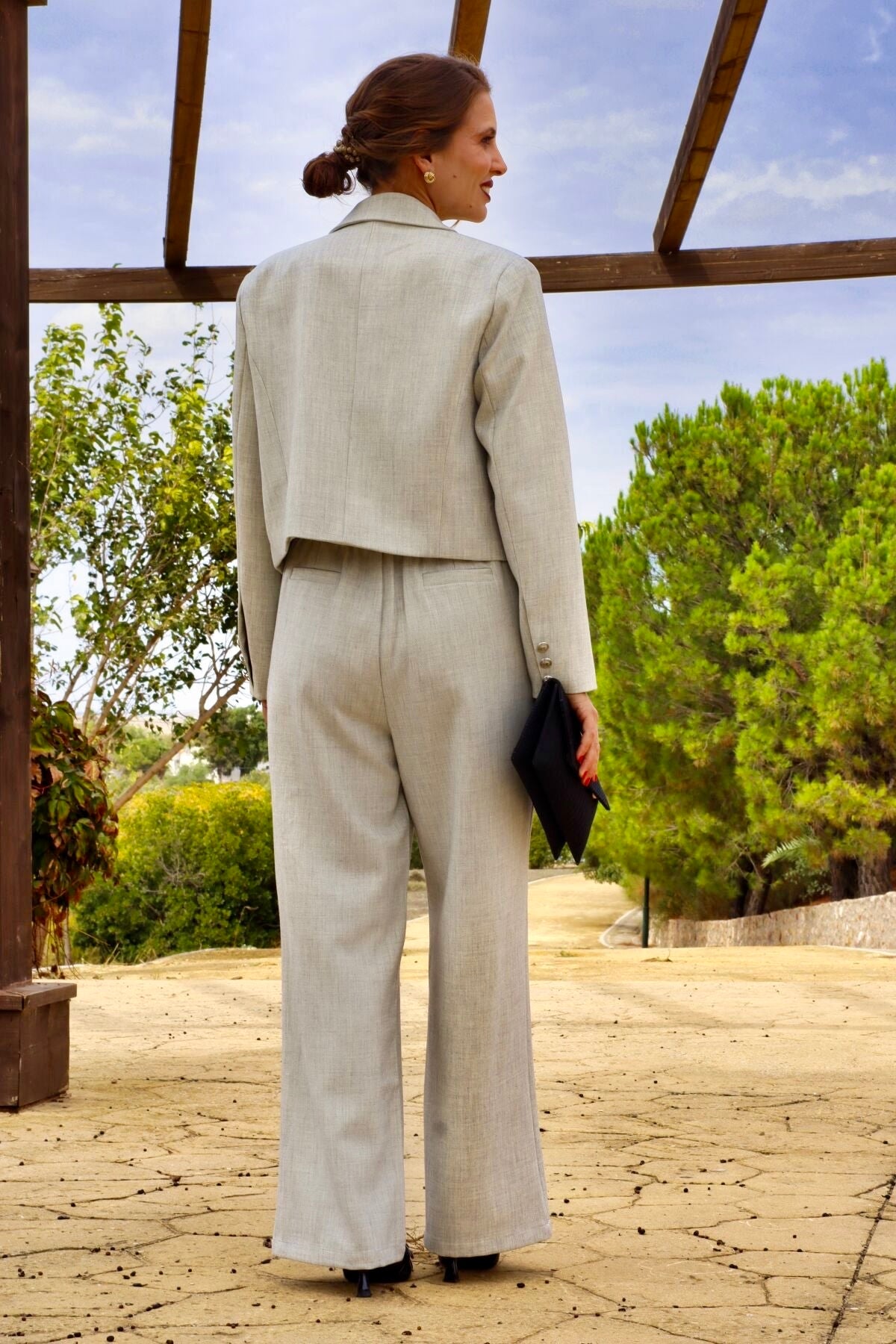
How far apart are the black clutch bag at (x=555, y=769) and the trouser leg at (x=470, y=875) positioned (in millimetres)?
62

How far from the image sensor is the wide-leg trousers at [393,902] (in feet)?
5.80

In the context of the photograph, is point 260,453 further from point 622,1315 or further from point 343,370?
point 622,1315

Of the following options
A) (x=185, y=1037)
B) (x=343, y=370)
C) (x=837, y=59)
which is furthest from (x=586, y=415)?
(x=343, y=370)

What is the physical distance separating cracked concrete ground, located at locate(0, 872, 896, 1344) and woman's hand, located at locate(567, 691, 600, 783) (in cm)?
65

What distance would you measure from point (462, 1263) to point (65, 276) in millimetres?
3850

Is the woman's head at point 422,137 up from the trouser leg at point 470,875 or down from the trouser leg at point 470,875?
up

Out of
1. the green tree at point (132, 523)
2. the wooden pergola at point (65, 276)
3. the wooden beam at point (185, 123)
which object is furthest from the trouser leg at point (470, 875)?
the green tree at point (132, 523)

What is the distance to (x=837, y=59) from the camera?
16.8 m

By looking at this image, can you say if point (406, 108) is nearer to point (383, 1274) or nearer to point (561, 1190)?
point (383, 1274)

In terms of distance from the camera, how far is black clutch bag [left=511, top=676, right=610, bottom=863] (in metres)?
1.72

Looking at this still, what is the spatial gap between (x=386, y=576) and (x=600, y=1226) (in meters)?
1.05

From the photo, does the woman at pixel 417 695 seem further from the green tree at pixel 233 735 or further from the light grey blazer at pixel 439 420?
the green tree at pixel 233 735

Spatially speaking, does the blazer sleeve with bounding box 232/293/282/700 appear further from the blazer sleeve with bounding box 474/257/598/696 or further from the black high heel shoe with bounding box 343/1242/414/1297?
the black high heel shoe with bounding box 343/1242/414/1297

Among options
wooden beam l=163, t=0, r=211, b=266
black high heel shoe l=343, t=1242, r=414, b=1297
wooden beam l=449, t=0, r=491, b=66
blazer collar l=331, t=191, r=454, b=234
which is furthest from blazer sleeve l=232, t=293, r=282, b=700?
wooden beam l=449, t=0, r=491, b=66
